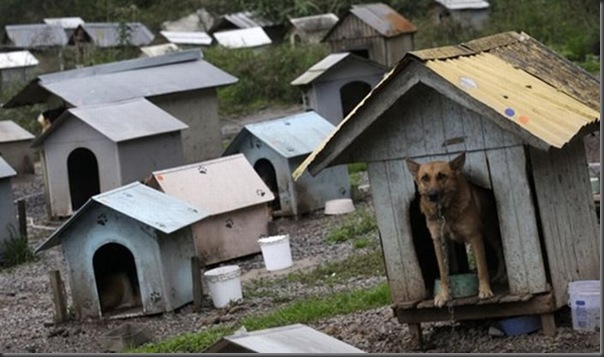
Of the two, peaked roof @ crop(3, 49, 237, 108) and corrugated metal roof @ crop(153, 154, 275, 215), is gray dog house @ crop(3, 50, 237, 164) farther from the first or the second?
corrugated metal roof @ crop(153, 154, 275, 215)

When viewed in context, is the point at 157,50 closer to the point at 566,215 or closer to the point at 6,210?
the point at 6,210

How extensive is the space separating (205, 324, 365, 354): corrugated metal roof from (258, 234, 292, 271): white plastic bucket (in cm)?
780

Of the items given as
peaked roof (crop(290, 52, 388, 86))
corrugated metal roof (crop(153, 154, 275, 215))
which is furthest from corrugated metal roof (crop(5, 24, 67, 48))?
corrugated metal roof (crop(153, 154, 275, 215))

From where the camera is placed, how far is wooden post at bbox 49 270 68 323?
42.9 feet

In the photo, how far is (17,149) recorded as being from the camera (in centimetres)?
2769

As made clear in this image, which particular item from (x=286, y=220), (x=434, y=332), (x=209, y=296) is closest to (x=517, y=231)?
(x=434, y=332)

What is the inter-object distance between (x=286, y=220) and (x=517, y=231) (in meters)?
10.0

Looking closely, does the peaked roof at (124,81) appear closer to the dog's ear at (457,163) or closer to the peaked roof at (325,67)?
the peaked roof at (325,67)

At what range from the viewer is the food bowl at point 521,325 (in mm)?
9320

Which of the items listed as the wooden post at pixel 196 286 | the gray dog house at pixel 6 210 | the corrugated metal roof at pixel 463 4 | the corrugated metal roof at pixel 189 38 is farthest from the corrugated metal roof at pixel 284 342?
the corrugated metal roof at pixel 189 38

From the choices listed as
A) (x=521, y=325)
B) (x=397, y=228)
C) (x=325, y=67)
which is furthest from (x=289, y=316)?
(x=325, y=67)

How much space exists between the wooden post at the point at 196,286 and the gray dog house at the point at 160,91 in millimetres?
10226

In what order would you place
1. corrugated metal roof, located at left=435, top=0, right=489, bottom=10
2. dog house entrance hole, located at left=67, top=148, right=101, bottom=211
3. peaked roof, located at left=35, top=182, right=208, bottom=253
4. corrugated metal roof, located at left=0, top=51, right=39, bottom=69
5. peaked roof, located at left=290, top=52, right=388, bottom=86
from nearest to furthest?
peaked roof, located at left=35, top=182, right=208, bottom=253 → dog house entrance hole, located at left=67, top=148, right=101, bottom=211 → peaked roof, located at left=290, top=52, right=388, bottom=86 → corrugated metal roof, located at left=435, top=0, right=489, bottom=10 → corrugated metal roof, located at left=0, top=51, right=39, bottom=69

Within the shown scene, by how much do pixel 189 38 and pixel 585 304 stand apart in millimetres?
40337
